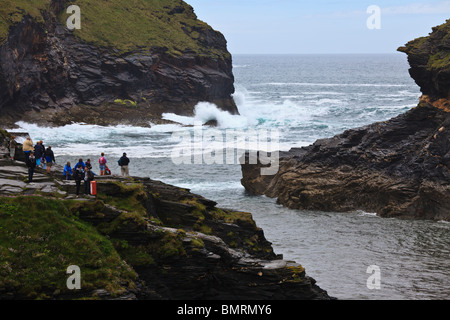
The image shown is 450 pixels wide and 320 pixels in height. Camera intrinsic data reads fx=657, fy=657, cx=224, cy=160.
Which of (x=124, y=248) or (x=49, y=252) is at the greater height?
(x=49, y=252)

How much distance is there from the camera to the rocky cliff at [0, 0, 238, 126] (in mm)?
82750

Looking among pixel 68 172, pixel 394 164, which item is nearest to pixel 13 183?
pixel 68 172

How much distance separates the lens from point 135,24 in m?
111

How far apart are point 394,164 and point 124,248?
26091 millimetres

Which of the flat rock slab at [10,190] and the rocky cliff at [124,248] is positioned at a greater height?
the flat rock slab at [10,190]

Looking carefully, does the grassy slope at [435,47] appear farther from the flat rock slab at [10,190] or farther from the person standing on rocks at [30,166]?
the flat rock slab at [10,190]

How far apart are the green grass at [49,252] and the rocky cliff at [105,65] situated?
6003cm

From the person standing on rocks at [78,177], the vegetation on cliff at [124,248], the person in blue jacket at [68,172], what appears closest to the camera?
the vegetation on cliff at [124,248]

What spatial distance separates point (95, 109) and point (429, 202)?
58668 millimetres

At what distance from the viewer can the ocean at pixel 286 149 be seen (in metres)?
30.8

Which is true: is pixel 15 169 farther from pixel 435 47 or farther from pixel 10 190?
pixel 435 47

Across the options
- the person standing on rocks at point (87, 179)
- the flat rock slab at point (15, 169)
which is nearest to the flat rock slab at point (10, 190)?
the flat rock slab at point (15, 169)

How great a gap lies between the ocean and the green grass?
35.9ft

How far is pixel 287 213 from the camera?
144 feet
